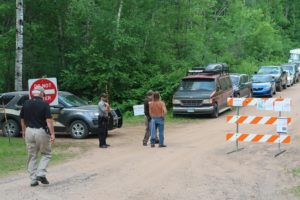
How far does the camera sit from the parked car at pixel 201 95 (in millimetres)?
24281

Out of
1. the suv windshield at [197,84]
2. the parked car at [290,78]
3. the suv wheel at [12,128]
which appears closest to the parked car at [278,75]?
the parked car at [290,78]

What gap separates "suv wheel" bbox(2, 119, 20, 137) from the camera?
64.1 feet

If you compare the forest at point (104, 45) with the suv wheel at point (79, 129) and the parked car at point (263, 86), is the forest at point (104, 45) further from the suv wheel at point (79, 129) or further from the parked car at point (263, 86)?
the suv wheel at point (79, 129)

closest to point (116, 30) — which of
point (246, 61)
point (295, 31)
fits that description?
point (246, 61)

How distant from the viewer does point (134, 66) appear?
97.3ft

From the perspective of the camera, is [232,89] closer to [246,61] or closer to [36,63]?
[36,63]

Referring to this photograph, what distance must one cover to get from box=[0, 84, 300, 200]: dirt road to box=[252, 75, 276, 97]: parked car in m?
16.4

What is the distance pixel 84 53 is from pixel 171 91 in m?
5.13

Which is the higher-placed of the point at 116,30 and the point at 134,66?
the point at 116,30

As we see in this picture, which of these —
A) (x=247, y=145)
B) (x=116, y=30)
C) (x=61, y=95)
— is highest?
(x=116, y=30)

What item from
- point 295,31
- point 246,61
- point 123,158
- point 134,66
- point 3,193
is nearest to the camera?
point 3,193

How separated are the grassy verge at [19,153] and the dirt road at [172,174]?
50 cm

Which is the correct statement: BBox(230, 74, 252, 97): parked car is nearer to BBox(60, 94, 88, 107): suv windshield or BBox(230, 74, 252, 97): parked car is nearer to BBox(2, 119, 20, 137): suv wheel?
BBox(60, 94, 88, 107): suv windshield

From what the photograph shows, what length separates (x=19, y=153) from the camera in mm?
15375
